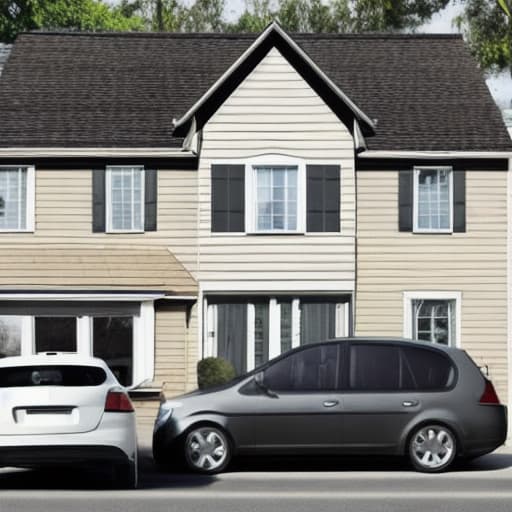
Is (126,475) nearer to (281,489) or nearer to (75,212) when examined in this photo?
(281,489)

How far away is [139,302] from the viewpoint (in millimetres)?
30062

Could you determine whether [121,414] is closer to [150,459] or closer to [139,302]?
[150,459]

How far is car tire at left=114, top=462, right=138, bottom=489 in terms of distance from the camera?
1615 cm

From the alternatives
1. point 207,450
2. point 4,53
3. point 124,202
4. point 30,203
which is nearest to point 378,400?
point 207,450

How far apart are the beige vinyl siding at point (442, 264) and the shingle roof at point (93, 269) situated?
375 centimetres

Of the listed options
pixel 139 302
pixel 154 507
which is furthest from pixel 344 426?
pixel 139 302

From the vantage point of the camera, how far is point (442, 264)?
3156 centimetres

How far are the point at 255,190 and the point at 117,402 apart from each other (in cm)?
1546

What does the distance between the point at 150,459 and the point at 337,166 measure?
12053mm

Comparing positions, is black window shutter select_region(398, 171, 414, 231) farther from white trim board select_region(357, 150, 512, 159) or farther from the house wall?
the house wall

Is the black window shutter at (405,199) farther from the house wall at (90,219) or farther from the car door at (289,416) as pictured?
the car door at (289,416)

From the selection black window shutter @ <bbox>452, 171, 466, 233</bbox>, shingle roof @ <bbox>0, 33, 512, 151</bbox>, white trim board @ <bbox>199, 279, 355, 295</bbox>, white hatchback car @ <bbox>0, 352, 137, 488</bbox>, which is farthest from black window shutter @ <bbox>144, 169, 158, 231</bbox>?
→ white hatchback car @ <bbox>0, 352, 137, 488</bbox>

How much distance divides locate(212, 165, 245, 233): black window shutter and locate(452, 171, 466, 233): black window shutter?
438 cm

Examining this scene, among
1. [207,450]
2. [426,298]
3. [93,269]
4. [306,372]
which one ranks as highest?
[93,269]
